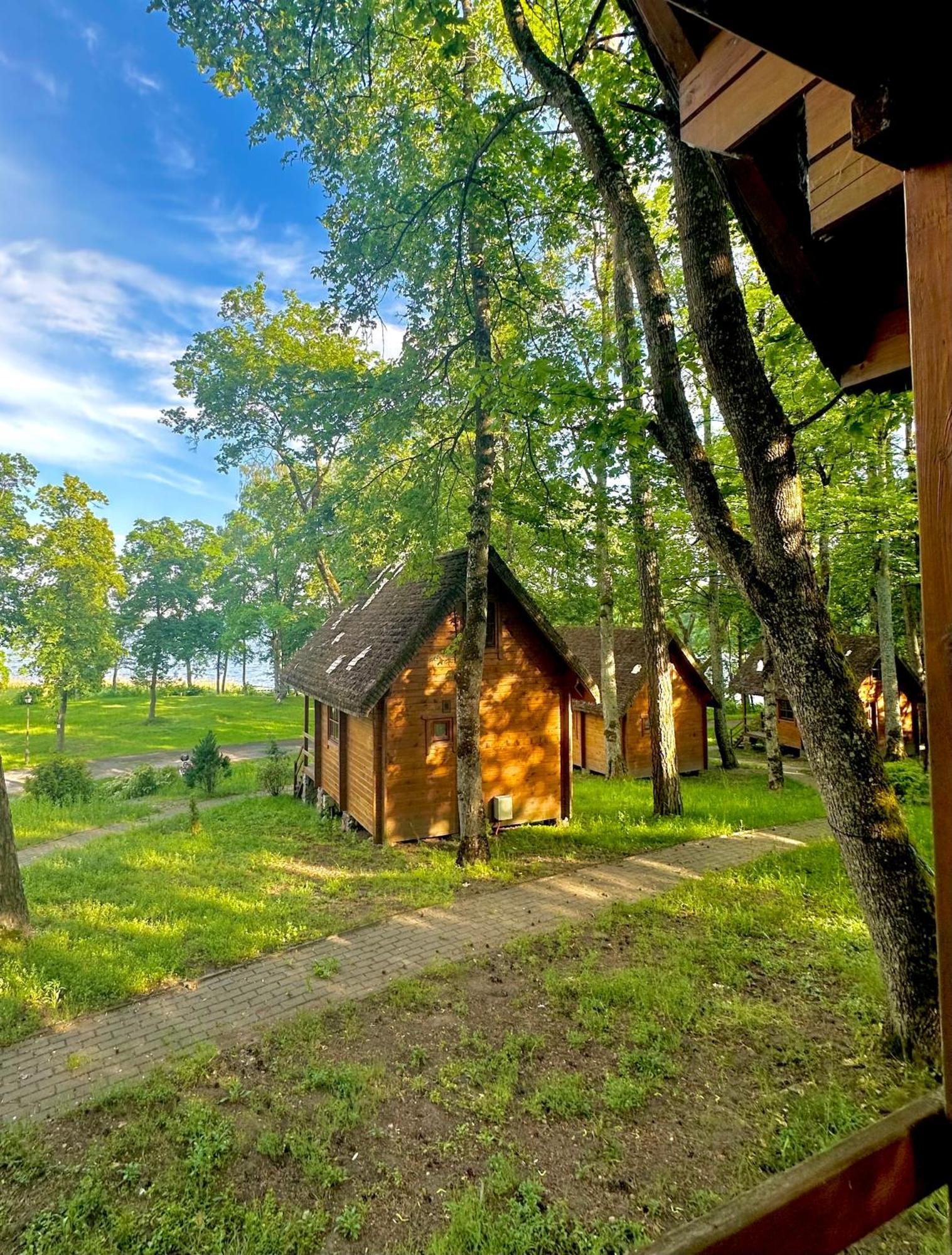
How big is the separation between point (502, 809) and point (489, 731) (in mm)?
1551

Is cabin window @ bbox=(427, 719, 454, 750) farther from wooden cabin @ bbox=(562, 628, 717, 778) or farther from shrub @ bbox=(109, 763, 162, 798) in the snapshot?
shrub @ bbox=(109, 763, 162, 798)

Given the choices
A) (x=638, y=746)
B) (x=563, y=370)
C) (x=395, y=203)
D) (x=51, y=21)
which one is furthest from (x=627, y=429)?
(x=638, y=746)

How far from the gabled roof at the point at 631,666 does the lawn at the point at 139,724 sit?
53.7 ft

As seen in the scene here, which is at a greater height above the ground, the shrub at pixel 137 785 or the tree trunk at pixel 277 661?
the tree trunk at pixel 277 661

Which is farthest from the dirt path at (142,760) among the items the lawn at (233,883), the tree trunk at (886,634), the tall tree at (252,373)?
the tree trunk at (886,634)

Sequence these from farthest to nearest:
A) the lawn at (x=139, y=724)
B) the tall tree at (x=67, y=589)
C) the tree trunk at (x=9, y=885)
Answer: the lawn at (x=139, y=724)
the tall tree at (x=67, y=589)
the tree trunk at (x=9, y=885)

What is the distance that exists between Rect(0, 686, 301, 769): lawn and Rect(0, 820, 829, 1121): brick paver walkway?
18.5 meters

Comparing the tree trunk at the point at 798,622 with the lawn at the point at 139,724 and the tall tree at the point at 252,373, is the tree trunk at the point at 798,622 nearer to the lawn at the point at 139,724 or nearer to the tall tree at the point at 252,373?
the tall tree at the point at 252,373

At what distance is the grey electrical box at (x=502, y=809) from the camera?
37.1 ft

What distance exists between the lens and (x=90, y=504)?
2164cm

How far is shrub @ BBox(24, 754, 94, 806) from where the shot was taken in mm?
15675

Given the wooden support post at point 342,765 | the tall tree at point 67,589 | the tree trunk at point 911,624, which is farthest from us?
the tree trunk at point 911,624

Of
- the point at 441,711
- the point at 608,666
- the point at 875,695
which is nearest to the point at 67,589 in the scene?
the point at 441,711

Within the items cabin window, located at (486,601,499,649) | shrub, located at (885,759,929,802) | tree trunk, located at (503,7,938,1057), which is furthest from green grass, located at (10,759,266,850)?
shrub, located at (885,759,929,802)
